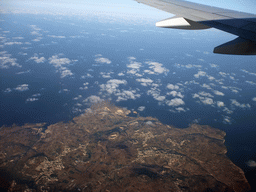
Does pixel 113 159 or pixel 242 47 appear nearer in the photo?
pixel 242 47

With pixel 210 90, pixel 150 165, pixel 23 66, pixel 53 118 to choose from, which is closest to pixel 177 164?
pixel 150 165

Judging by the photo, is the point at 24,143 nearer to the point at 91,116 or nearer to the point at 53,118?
the point at 53,118

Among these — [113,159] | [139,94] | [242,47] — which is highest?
[242,47]

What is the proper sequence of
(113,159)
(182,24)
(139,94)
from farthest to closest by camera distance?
1. (139,94)
2. (113,159)
3. (182,24)

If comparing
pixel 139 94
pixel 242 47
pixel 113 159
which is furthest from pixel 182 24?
pixel 139 94

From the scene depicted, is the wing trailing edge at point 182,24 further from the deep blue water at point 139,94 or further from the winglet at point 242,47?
the deep blue water at point 139,94

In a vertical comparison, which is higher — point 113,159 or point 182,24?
point 182,24

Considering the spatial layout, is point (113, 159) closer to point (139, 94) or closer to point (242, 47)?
point (242, 47)

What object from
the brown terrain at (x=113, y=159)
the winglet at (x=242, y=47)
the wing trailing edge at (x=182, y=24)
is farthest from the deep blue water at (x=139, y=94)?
the winglet at (x=242, y=47)

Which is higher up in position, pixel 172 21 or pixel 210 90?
pixel 172 21

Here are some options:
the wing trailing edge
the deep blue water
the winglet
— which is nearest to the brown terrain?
the deep blue water
